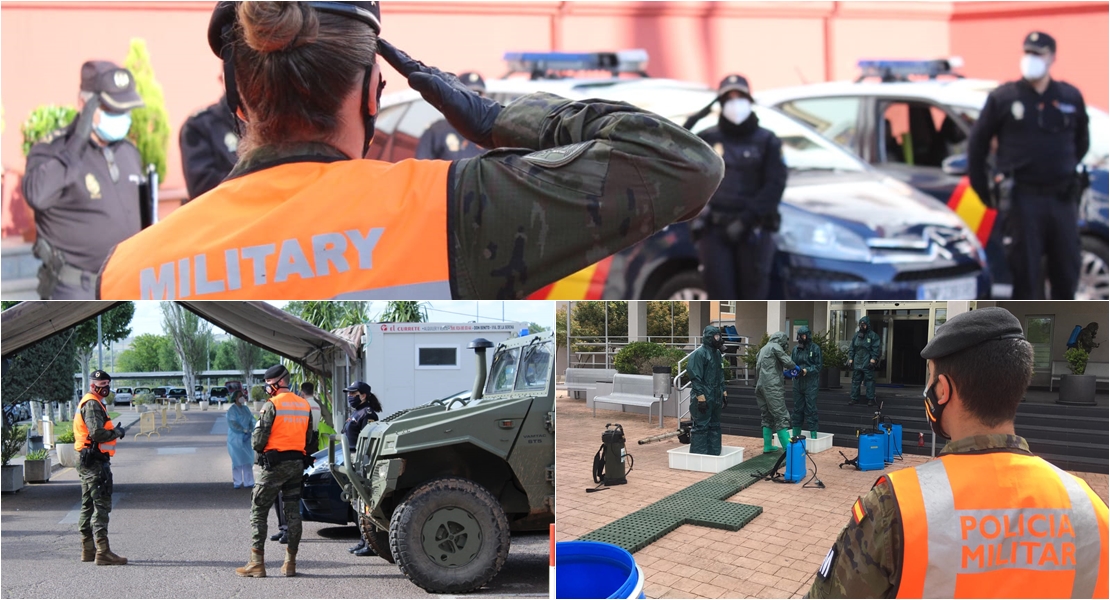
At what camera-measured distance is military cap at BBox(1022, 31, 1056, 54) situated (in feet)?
9.96

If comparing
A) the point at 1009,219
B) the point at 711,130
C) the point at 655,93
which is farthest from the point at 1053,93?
the point at 655,93

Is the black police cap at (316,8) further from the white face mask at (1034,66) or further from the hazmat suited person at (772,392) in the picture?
the white face mask at (1034,66)

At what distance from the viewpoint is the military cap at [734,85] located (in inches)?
119

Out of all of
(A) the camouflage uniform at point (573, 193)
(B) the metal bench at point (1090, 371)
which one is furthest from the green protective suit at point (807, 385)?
(A) the camouflage uniform at point (573, 193)

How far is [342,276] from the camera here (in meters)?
1.42

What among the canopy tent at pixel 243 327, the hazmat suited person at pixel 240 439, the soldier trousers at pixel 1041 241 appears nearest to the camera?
the canopy tent at pixel 243 327

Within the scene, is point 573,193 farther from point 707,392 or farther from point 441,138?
point 441,138

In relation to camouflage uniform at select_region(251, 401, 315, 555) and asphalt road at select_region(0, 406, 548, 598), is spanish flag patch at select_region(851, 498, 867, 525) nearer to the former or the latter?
asphalt road at select_region(0, 406, 548, 598)

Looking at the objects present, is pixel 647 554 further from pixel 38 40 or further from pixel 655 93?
pixel 38 40

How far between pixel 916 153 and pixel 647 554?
1910 mm

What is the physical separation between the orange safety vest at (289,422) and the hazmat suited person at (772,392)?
1438 mm

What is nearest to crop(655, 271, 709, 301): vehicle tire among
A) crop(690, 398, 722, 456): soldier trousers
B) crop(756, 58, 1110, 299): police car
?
crop(690, 398, 722, 456): soldier trousers

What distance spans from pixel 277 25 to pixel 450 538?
5.49ft

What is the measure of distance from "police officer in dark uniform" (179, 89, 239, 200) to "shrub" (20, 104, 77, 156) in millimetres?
443
